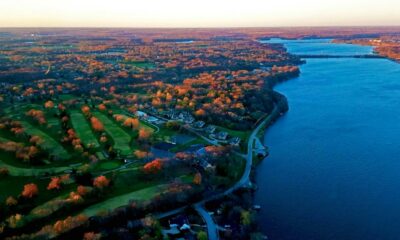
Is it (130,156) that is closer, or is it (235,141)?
(130,156)

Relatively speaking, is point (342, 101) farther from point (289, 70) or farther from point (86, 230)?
point (86, 230)

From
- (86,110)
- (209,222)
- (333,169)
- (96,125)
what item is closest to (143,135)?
(96,125)

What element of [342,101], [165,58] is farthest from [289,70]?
[165,58]

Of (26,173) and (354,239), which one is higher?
(26,173)

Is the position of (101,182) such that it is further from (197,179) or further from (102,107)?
(102,107)

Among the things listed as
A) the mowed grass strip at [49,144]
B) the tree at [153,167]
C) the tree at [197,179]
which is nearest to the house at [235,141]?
the tree at [197,179]

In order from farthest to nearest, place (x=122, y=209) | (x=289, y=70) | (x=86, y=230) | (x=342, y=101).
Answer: (x=289, y=70) → (x=342, y=101) → (x=122, y=209) → (x=86, y=230)

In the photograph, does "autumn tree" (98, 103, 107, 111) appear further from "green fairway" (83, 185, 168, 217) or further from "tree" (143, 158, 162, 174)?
"green fairway" (83, 185, 168, 217)
